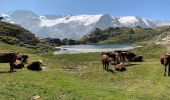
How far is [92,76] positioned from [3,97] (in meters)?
25.3

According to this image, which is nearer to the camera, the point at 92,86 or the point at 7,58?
the point at 92,86

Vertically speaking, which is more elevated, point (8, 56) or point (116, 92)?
point (8, 56)

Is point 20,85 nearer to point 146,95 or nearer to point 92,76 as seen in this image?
point 146,95

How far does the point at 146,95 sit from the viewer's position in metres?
40.7

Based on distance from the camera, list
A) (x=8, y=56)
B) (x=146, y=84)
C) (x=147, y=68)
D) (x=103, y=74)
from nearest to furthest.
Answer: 1. (x=146, y=84)
2. (x=8, y=56)
3. (x=103, y=74)
4. (x=147, y=68)

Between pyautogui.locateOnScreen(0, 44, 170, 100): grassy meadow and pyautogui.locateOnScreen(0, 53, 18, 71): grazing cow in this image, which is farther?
pyautogui.locateOnScreen(0, 53, 18, 71): grazing cow

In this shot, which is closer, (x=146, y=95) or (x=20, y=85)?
(x=20, y=85)

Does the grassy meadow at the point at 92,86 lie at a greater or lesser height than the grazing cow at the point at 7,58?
lesser

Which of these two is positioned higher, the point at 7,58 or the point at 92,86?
the point at 7,58

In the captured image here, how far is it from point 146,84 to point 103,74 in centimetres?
1031

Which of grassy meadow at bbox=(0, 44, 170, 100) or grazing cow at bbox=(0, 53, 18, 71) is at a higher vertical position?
grazing cow at bbox=(0, 53, 18, 71)

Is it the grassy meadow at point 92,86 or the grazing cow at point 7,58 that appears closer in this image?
the grassy meadow at point 92,86

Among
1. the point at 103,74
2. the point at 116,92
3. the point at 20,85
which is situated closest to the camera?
the point at 20,85

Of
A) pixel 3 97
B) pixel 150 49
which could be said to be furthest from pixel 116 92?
pixel 150 49
